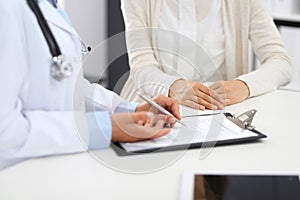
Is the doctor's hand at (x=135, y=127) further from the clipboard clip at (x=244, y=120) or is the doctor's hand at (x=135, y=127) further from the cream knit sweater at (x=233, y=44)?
the cream knit sweater at (x=233, y=44)

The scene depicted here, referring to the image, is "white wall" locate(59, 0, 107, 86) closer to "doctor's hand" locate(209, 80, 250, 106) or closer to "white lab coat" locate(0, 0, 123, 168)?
"doctor's hand" locate(209, 80, 250, 106)

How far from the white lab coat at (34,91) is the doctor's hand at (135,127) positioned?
6cm

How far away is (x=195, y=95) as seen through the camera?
1.35 meters

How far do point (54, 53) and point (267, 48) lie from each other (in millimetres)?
1003

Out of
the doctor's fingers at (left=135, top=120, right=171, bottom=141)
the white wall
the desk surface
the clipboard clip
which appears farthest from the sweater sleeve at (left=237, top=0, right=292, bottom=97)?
the white wall

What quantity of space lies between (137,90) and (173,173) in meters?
0.56

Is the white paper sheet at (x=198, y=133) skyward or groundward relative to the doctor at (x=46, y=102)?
groundward

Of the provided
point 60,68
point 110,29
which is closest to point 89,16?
point 110,29

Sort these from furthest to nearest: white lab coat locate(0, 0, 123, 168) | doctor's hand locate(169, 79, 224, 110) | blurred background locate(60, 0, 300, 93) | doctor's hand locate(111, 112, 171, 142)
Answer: doctor's hand locate(169, 79, 224, 110)
blurred background locate(60, 0, 300, 93)
doctor's hand locate(111, 112, 171, 142)
white lab coat locate(0, 0, 123, 168)

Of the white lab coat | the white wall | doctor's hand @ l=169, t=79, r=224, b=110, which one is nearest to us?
the white lab coat

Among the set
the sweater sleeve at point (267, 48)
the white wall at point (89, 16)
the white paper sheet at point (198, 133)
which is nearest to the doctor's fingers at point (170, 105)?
the white paper sheet at point (198, 133)

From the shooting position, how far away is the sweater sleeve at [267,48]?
161 cm

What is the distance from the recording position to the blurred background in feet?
3.70

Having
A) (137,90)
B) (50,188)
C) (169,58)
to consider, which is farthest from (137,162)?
(169,58)
